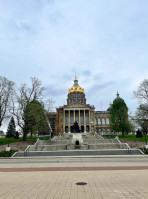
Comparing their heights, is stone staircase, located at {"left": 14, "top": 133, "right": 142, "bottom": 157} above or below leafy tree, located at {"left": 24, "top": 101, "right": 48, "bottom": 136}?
below

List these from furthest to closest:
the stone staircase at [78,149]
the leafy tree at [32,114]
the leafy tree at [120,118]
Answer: the leafy tree at [120,118] → the leafy tree at [32,114] → the stone staircase at [78,149]

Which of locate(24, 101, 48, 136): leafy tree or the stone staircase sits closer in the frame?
the stone staircase

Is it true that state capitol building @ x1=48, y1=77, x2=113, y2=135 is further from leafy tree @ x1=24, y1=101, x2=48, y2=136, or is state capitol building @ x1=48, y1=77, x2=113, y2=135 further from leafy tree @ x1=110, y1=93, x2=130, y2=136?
leafy tree @ x1=24, y1=101, x2=48, y2=136

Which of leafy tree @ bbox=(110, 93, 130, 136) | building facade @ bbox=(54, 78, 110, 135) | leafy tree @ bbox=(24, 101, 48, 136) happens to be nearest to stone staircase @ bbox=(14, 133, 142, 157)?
leafy tree @ bbox=(24, 101, 48, 136)

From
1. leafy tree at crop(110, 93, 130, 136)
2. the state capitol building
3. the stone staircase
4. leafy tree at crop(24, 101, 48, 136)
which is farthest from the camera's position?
the state capitol building

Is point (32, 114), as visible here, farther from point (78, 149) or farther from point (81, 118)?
point (81, 118)

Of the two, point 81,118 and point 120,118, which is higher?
point 81,118

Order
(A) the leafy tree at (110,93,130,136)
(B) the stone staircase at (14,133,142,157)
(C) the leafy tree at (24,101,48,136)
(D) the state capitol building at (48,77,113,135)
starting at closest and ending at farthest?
(B) the stone staircase at (14,133,142,157), (C) the leafy tree at (24,101,48,136), (A) the leafy tree at (110,93,130,136), (D) the state capitol building at (48,77,113,135)

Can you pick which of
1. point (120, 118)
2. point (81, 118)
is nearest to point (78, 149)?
point (120, 118)

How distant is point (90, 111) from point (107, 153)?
67.7m

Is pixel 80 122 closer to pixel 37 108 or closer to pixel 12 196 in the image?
pixel 37 108

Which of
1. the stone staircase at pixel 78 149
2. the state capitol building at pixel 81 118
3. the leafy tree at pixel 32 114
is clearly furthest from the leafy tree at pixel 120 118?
the state capitol building at pixel 81 118

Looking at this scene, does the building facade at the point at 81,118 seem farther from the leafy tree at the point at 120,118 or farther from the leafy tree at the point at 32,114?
the leafy tree at the point at 32,114

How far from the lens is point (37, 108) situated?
38.8 metres
